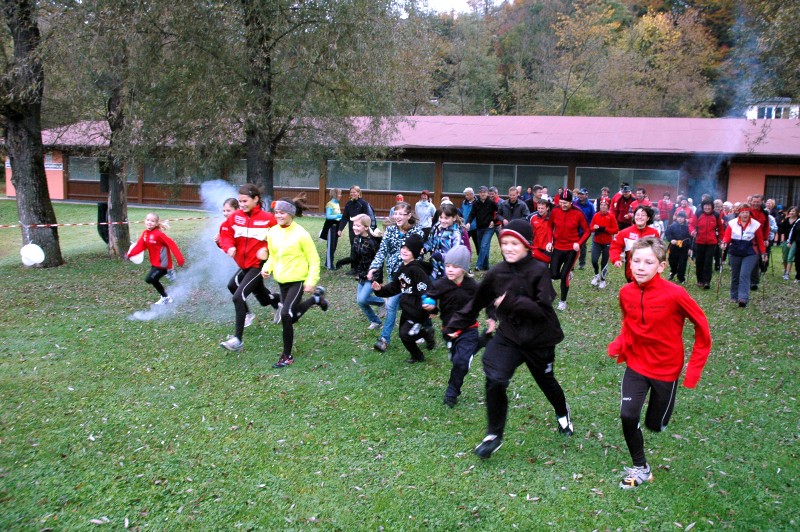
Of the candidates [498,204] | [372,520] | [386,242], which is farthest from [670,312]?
[498,204]

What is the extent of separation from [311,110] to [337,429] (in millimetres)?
9292

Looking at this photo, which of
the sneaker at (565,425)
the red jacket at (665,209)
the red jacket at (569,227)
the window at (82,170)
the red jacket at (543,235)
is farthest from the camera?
the window at (82,170)

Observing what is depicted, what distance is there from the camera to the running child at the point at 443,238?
7816 millimetres

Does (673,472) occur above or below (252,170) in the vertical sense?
below

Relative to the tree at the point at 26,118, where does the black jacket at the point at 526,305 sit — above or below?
below

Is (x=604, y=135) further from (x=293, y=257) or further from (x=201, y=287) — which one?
(x=293, y=257)

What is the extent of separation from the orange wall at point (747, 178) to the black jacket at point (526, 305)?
22267 millimetres

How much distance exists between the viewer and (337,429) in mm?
5344

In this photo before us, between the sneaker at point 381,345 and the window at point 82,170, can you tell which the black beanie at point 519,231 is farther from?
the window at point 82,170

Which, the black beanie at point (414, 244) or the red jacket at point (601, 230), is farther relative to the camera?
the red jacket at point (601, 230)

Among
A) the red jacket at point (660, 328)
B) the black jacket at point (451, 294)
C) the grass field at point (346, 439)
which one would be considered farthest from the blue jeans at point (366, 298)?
the red jacket at point (660, 328)

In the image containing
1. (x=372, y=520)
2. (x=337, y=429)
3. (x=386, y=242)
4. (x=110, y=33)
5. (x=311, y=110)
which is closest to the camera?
(x=372, y=520)

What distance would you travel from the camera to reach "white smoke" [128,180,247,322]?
9539 mm

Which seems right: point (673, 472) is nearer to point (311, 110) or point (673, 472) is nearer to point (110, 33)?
point (311, 110)
